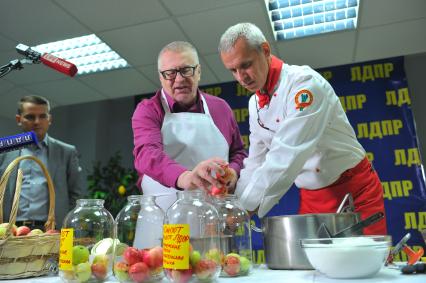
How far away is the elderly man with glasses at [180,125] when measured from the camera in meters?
1.41

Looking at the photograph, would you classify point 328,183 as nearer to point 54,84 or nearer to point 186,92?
point 186,92

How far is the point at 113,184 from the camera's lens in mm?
4145

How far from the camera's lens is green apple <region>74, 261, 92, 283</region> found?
75 cm

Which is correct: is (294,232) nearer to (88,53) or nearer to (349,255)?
(349,255)

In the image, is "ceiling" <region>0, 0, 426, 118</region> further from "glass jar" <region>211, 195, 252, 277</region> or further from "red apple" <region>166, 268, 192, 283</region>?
"red apple" <region>166, 268, 192, 283</region>

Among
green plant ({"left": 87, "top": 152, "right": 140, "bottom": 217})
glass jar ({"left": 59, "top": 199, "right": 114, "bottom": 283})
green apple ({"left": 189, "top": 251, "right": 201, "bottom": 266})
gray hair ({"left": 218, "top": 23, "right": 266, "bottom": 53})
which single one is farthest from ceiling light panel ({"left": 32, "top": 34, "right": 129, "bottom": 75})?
green apple ({"left": 189, "top": 251, "right": 201, "bottom": 266})

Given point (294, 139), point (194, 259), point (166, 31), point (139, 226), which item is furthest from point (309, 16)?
point (194, 259)

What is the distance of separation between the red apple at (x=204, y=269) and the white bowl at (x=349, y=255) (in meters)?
0.20

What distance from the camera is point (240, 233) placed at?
0.92 metres

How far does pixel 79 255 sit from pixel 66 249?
0.10 feet

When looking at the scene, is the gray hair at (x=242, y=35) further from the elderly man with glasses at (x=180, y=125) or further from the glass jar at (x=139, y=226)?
the glass jar at (x=139, y=226)

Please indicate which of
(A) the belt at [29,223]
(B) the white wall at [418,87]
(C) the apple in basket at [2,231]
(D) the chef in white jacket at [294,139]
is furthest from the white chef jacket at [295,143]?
(B) the white wall at [418,87]

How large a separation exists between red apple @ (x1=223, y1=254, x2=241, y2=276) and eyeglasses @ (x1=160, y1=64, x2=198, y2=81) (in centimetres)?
82

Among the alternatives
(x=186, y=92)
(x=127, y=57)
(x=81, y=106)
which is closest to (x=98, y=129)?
(x=81, y=106)
